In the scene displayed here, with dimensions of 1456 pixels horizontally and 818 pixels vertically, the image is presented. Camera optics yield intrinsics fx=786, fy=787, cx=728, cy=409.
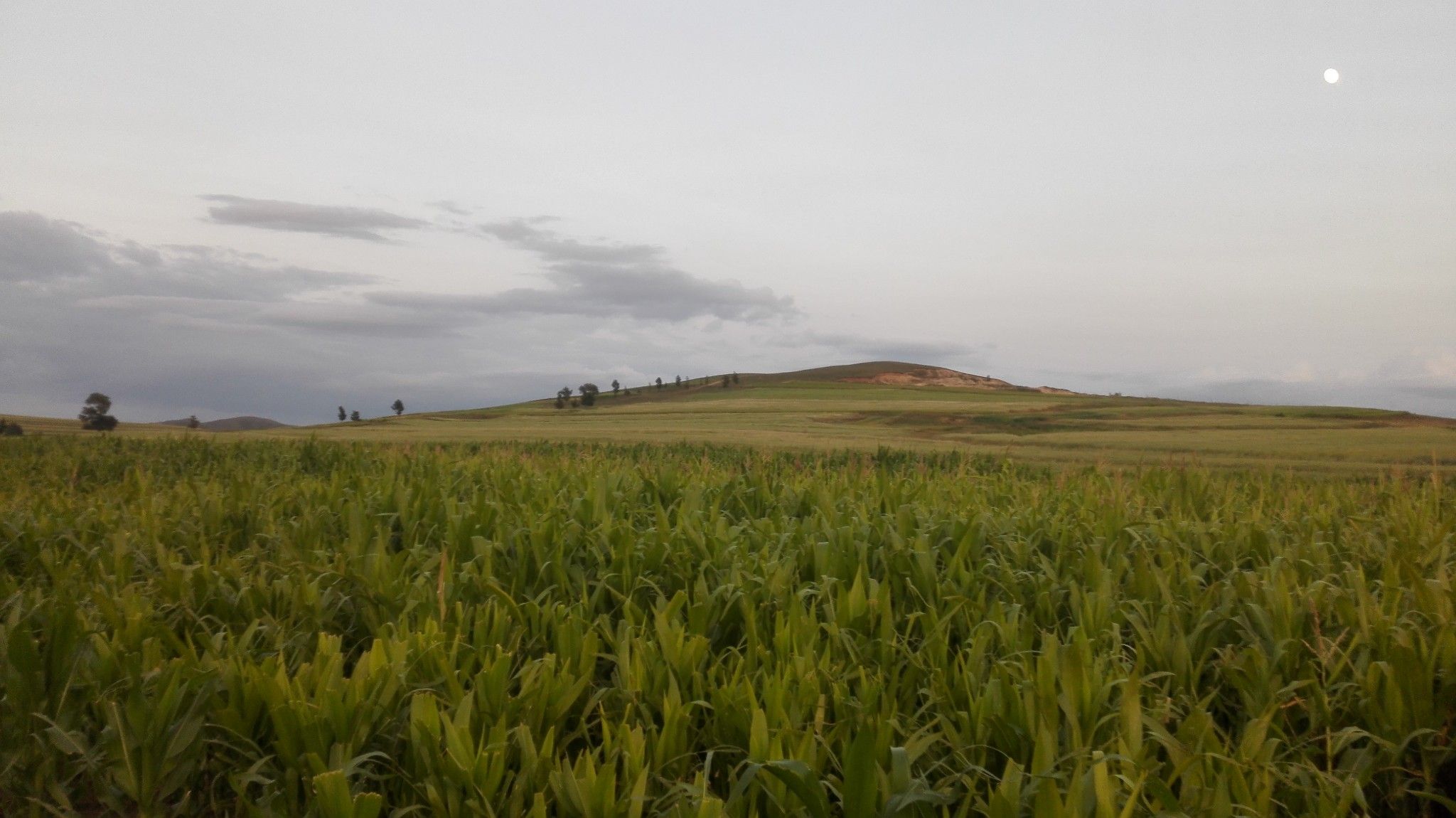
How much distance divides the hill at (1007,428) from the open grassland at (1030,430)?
8 cm

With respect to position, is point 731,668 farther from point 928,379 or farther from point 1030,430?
point 928,379

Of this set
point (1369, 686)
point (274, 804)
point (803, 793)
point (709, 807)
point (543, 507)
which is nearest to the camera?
point (709, 807)

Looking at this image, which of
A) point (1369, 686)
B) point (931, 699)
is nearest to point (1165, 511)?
point (1369, 686)

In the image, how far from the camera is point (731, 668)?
2.95m

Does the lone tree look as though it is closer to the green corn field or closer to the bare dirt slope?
the green corn field

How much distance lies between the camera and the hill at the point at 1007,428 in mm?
16312

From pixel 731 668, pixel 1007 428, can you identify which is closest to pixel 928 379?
pixel 1007 428

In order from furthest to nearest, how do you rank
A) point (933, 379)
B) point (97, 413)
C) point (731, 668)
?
point (933, 379) → point (97, 413) → point (731, 668)

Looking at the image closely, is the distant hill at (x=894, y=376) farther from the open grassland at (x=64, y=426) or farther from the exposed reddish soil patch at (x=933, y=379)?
the open grassland at (x=64, y=426)

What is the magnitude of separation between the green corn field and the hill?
485 centimetres

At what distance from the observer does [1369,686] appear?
2.70 metres

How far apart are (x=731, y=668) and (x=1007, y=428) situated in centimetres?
2886

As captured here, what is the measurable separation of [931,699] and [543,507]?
3702 millimetres

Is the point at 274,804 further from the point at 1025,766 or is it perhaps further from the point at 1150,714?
the point at 1150,714
